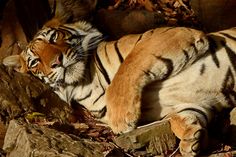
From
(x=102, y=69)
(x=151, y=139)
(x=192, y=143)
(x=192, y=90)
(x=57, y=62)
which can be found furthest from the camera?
(x=102, y=69)

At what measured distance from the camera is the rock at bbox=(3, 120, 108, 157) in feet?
8.29

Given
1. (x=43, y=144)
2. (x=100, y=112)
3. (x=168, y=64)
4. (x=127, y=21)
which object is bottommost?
(x=100, y=112)

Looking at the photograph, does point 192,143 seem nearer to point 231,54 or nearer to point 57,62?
point 231,54

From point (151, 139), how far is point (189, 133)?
0.61ft

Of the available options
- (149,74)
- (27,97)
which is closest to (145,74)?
(149,74)

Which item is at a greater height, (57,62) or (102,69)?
(57,62)

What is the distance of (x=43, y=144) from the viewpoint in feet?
8.43

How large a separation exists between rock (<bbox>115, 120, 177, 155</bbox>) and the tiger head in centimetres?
55

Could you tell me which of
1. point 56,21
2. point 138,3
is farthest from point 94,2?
point 138,3

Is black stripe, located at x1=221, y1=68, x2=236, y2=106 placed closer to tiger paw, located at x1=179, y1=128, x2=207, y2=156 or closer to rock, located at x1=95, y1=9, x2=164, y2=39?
tiger paw, located at x1=179, y1=128, x2=207, y2=156

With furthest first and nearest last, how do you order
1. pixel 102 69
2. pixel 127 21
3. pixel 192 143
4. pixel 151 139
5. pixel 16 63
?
pixel 127 21
pixel 16 63
pixel 102 69
pixel 151 139
pixel 192 143

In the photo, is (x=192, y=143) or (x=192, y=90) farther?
(x=192, y=90)

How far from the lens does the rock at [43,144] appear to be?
8.29 ft

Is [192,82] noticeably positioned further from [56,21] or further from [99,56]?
[56,21]
